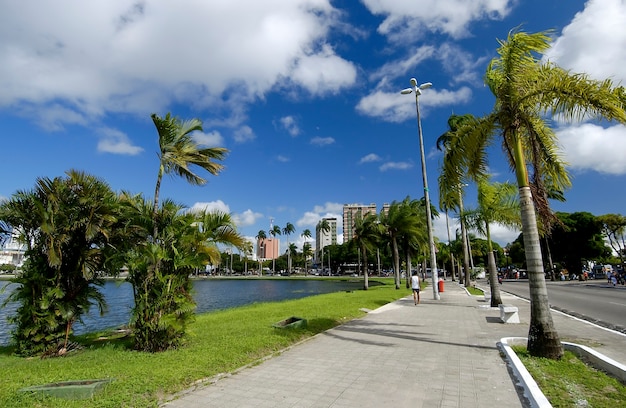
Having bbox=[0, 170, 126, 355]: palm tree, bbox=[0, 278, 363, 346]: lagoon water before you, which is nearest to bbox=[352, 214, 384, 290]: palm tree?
bbox=[0, 278, 363, 346]: lagoon water

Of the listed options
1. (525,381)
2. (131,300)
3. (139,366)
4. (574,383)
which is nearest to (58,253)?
(139,366)

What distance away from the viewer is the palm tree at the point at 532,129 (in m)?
7.06

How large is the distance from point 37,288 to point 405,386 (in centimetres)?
771

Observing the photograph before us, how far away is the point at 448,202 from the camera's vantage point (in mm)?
10750

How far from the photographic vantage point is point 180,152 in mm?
9234

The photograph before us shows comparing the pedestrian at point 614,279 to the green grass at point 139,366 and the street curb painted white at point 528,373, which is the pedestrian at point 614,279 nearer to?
the street curb painted white at point 528,373

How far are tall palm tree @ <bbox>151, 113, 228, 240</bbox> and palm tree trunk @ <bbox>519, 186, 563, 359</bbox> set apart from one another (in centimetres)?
715

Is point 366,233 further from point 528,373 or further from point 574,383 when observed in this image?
point 574,383

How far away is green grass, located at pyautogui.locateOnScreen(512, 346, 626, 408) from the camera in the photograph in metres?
4.80

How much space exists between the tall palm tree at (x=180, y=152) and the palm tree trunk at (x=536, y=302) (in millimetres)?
7153

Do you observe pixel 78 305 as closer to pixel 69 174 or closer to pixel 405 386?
pixel 69 174

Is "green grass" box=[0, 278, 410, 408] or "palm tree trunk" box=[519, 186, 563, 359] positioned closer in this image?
"green grass" box=[0, 278, 410, 408]

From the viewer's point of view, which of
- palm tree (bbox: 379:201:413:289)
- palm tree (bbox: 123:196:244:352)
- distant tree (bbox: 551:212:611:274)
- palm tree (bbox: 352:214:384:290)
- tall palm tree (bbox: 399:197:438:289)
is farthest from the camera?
distant tree (bbox: 551:212:611:274)

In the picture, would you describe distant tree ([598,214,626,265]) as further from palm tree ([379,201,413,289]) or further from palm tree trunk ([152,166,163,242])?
palm tree trunk ([152,166,163,242])
